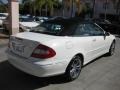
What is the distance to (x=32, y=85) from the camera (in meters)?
4.89

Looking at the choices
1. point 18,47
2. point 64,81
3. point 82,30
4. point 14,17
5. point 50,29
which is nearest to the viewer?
point 18,47

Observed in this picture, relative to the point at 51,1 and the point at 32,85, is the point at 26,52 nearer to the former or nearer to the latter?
the point at 32,85

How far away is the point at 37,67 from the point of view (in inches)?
173

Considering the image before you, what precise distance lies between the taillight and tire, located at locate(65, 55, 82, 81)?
2.46 feet

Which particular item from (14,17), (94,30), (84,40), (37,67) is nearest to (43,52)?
(37,67)

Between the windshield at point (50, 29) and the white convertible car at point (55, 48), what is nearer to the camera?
the white convertible car at point (55, 48)

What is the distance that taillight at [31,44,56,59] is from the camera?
443 cm

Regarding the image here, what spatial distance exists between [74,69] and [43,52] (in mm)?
1159

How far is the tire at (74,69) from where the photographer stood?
16.5 ft

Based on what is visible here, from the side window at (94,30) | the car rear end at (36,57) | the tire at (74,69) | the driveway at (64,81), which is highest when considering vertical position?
the side window at (94,30)

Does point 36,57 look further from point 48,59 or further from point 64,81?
point 64,81

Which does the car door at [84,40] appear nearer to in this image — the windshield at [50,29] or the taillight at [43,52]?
the windshield at [50,29]

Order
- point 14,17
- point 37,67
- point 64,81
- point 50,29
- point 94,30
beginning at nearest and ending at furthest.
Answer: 1. point 37,67
2. point 64,81
3. point 50,29
4. point 94,30
5. point 14,17

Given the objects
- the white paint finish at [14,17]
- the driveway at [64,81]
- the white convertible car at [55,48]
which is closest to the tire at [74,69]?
the white convertible car at [55,48]
